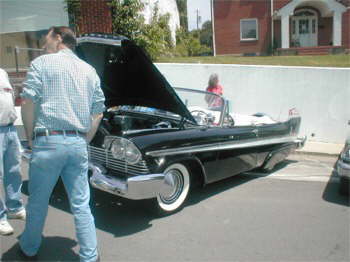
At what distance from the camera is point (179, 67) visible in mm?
9719

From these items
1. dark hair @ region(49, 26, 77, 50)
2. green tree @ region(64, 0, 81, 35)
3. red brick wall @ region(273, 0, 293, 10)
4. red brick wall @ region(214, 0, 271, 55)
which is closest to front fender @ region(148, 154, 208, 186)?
dark hair @ region(49, 26, 77, 50)

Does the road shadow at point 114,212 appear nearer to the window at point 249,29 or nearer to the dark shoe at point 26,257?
the dark shoe at point 26,257

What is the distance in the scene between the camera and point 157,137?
4.00 m

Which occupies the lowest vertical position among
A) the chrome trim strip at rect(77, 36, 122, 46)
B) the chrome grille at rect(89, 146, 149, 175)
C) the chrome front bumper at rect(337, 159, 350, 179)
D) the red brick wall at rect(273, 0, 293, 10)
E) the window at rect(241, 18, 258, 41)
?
the chrome front bumper at rect(337, 159, 350, 179)

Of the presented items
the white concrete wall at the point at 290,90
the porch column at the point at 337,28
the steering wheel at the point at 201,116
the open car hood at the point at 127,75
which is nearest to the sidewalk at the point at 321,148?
the white concrete wall at the point at 290,90

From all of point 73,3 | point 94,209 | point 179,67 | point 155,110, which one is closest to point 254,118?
point 155,110

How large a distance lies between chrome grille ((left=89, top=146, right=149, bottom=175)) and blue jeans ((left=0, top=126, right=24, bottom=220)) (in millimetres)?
781

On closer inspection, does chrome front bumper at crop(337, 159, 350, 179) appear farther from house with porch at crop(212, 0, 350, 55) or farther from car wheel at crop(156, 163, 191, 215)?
house with porch at crop(212, 0, 350, 55)

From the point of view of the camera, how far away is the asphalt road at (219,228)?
3336 millimetres

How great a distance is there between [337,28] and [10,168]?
70.0 ft

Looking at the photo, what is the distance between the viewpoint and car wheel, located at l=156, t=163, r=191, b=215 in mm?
4094

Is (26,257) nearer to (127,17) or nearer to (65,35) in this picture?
(65,35)

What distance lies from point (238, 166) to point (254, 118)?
146cm

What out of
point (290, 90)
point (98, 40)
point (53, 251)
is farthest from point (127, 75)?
point (290, 90)
